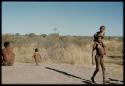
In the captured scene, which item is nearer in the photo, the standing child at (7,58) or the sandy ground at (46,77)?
the sandy ground at (46,77)

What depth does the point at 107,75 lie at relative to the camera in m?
13.5

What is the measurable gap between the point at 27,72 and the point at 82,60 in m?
6.93

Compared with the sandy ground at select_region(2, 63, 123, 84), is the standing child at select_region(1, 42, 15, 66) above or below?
above

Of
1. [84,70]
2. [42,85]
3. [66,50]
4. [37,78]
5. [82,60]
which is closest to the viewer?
[42,85]

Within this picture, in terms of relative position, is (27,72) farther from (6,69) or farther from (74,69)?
(74,69)

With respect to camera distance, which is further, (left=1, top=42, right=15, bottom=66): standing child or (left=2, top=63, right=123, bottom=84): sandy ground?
(left=1, top=42, right=15, bottom=66): standing child

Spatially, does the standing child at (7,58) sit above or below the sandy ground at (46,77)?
above

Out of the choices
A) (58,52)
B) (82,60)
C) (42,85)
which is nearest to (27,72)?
(42,85)

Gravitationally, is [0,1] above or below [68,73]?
above

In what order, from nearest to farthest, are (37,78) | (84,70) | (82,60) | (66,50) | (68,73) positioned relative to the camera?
(37,78)
(68,73)
(84,70)
(82,60)
(66,50)

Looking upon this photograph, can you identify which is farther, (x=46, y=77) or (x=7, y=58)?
(x=7, y=58)

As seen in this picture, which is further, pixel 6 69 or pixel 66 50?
pixel 66 50

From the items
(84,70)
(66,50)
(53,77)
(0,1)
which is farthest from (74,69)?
(66,50)

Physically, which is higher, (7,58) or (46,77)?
(7,58)
